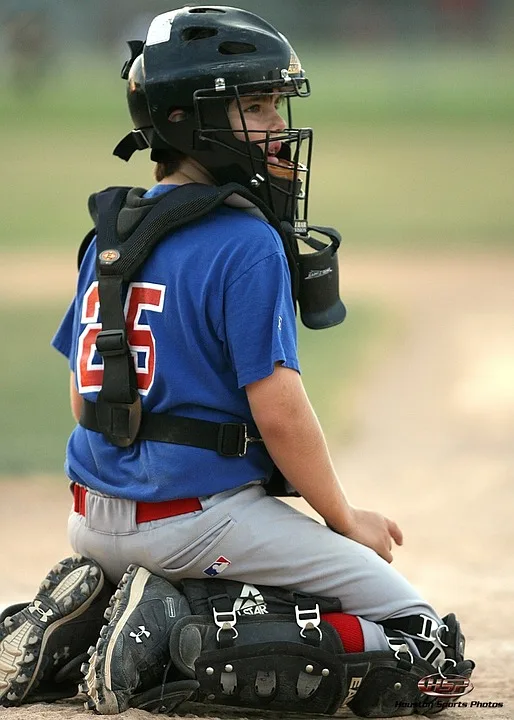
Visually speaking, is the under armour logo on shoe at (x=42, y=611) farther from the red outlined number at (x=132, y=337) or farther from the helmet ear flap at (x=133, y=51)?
the helmet ear flap at (x=133, y=51)

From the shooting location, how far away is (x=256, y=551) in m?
2.74

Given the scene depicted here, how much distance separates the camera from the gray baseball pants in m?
2.73

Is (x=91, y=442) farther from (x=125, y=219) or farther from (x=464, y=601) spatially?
(x=464, y=601)

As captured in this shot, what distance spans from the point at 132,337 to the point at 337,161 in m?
27.2

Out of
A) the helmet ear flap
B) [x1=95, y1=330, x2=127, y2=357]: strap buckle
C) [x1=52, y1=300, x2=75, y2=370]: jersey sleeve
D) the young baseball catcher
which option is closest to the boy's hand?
the young baseball catcher

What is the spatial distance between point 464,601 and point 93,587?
193 centimetres

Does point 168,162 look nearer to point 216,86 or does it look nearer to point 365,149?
point 216,86

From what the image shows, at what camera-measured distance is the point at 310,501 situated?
2.79m

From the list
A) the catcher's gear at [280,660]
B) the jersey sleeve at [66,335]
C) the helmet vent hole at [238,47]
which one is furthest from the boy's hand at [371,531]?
the helmet vent hole at [238,47]

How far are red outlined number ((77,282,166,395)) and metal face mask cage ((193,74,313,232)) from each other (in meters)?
0.38

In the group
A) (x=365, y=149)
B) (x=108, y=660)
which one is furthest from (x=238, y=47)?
(x=365, y=149)

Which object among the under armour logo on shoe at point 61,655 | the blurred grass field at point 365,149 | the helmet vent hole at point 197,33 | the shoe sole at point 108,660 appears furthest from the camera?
the blurred grass field at point 365,149

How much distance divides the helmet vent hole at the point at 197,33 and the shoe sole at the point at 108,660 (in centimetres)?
133

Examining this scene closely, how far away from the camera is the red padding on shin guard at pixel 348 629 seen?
9.04 ft
